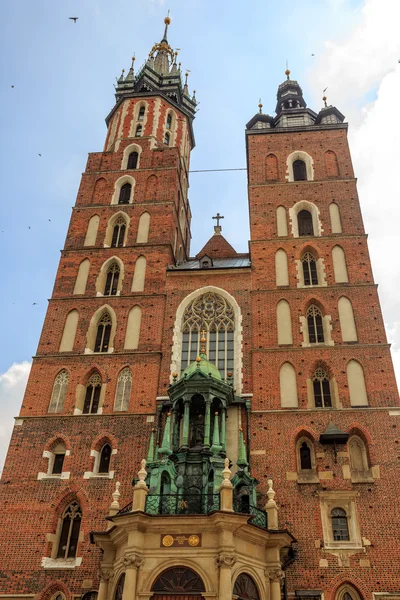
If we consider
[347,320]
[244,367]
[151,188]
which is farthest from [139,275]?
[347,320]

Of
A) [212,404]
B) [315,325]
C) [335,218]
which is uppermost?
[335,218]

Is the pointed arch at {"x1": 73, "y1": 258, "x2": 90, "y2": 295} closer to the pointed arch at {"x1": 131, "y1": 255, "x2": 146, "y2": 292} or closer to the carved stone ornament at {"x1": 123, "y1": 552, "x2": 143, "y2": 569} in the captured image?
the pointed arch at {"x1": 131, "y1": 255, "x2": 146, "y2": 292}

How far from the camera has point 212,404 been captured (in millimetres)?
18828

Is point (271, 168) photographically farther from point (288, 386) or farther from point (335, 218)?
point (288, 386)

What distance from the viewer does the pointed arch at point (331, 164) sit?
2736cm

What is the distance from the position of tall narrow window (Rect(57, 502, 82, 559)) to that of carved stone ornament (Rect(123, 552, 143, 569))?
4416 millimetres

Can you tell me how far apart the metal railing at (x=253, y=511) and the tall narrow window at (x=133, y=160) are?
1850 centimetres

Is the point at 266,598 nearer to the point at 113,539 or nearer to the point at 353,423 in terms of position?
the point at 113,539

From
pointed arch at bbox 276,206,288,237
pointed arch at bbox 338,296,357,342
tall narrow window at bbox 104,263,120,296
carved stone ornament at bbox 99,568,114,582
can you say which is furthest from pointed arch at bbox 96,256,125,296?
carved stone ornament at bbox 99,568,114,582

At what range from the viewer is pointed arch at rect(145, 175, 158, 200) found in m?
27.6

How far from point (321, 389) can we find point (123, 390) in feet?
23.9

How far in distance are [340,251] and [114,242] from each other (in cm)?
1015

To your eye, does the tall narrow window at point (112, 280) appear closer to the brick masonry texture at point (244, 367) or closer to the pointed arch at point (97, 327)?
the brick masonry texture at point (244, 367)

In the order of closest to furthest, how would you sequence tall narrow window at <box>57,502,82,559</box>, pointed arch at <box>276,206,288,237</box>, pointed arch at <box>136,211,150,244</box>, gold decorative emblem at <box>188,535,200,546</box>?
gold decorative emblem at <box>188,535,200,546</box>, tall narrow window at <box>57,502,82,559</box>, pointed arch at <box>276,206,288,237</box>, pointed arch at <box>136,211,150,244</box>
